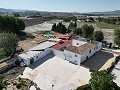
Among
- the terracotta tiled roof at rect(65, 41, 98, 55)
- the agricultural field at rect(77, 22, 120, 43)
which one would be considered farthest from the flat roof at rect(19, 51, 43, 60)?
the agricultural field at rect(77, 22, 120, 43)

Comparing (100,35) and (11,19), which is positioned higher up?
(11,19)

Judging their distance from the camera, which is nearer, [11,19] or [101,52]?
[101,52]

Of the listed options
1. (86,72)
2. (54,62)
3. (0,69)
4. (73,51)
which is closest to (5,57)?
(0,69)

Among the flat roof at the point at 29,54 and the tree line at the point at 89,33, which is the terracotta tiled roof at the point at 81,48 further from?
the tree line at the point at 89,33

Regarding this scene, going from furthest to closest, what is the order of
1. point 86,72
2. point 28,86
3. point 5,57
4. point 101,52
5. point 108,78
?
point 101,52, point 5,57, point 86,72, point 28,86, point 108,78

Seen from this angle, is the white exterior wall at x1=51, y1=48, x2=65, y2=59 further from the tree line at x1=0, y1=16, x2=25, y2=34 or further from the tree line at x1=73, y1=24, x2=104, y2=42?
the tree line at x1=0, y1=16, x2=25, y2=34

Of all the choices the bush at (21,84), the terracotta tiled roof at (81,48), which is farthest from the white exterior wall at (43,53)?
the bush at (21,84)

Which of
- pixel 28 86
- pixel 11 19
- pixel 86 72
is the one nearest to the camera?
pixel 28 86

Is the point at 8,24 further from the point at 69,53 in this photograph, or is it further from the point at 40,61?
the point at 69,53

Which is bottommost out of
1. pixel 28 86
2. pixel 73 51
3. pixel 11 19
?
pixel 28 86

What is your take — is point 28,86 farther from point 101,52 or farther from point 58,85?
point 101,52
